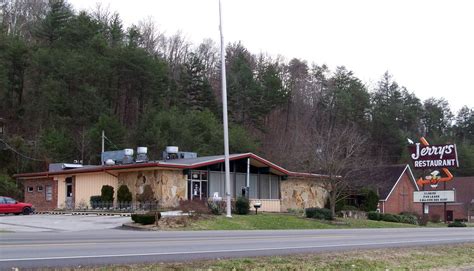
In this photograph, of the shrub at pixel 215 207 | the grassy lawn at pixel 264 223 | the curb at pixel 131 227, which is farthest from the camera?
the shrub at pixel 215 207

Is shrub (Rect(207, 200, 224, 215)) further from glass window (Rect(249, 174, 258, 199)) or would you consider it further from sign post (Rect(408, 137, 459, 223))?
sign post (Rect(408, 137, 459, 223))

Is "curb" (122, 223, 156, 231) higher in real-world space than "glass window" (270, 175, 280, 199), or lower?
lower

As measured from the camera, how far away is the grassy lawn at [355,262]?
1272cm

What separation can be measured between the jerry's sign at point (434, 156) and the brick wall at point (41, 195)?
1204 inches

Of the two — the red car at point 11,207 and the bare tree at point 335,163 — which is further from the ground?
the bare tree at point 335,163

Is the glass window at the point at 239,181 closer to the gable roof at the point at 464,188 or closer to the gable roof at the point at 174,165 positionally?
the gable roof at the point at 174,165

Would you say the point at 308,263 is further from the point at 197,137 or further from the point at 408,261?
the point at 197,137

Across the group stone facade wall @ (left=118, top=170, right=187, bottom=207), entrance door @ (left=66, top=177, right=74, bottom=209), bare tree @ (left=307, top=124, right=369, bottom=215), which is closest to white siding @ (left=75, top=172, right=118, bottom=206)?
entrance door @ (left=66, top=177, right=74, bottom=209)

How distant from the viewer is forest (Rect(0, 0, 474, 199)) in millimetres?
62366

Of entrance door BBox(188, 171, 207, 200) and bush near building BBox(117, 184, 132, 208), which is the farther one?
entrance door BBox(188, 171, 207, 200)

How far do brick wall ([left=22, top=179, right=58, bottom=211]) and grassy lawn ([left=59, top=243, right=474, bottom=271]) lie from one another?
35.5 meters

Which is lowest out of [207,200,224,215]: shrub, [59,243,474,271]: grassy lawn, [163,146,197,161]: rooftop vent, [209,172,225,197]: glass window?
[59,243,474,271]: grassy lawn

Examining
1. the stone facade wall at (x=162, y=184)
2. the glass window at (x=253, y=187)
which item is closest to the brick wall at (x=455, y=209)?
the glass window at (x=253, y=187)

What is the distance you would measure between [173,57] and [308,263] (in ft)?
246
